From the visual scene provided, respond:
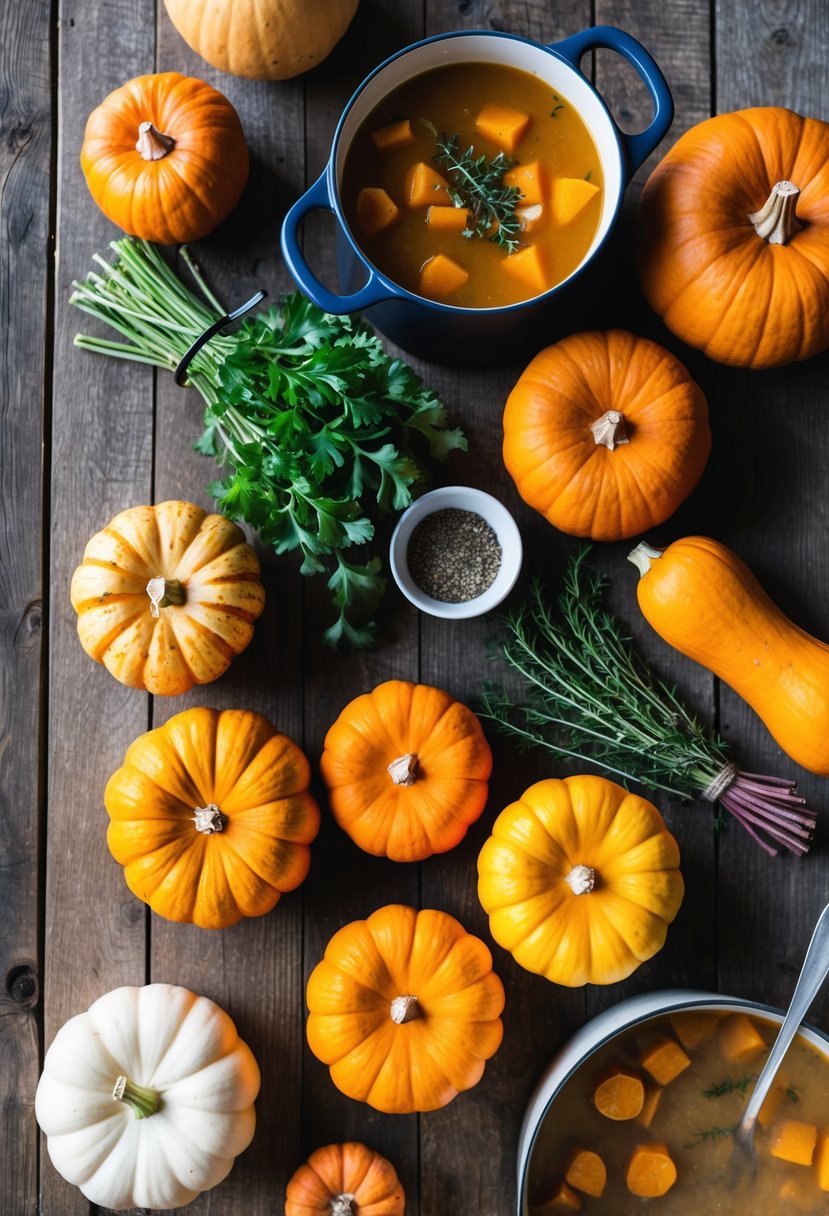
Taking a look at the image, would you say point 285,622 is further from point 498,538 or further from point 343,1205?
point 343,1205

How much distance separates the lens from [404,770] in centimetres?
147

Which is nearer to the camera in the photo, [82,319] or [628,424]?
[628,424]

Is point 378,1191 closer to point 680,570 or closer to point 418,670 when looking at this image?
point 418,670

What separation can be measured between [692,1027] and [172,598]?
3.12 feet

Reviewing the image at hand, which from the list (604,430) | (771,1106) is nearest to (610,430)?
(604,430)

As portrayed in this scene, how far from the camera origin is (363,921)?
1.55 m

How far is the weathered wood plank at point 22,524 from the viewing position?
5.38ft

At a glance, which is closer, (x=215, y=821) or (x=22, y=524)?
(x=215, y=821)

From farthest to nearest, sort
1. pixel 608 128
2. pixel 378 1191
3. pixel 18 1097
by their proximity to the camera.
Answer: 1. pixel 18 1097
2. pixel 378 1191
3. pixel 608 128

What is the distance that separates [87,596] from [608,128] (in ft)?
3.17

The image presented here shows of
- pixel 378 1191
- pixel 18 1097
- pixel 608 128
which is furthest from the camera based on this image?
pixel 18 1097

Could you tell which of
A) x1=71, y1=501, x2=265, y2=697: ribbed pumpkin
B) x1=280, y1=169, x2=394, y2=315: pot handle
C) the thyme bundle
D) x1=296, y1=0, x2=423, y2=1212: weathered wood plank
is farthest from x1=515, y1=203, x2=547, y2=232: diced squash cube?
x1=71, y1=501, x2=265, y2=697: ribbed pumpkin

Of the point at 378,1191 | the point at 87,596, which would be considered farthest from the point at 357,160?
the point at 378,1191

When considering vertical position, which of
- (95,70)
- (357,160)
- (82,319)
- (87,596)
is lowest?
(87,596)
